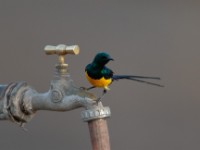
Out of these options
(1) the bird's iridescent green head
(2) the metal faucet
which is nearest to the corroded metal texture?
(2) the metal faucet

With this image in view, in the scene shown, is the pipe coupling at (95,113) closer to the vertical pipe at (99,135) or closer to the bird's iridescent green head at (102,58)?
Result: the vertical pipe at (99,135)

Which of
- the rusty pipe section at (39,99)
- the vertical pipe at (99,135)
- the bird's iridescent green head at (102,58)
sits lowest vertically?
the vertical pipe at (99,135)

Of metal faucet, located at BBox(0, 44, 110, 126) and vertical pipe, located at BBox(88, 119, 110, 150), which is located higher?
metal faucet, located at BBox(0, 44, 110, 126)

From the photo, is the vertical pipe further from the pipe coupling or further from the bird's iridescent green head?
the bird's iridescent green head

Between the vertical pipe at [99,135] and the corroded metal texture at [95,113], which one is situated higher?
the corroded metal texture at [95,113]

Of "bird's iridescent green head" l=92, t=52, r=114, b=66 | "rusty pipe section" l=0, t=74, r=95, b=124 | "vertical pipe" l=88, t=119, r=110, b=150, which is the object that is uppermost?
"bird's iridescent green head" l=92, t=52, r=114, b=66

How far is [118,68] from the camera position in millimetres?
2359

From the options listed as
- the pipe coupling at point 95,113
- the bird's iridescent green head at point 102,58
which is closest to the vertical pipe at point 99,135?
the pipe coupling at point 95,113

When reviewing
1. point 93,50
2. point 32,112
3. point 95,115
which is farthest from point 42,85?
point 95,115

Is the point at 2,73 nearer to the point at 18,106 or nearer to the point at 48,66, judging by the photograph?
the point at 48,66

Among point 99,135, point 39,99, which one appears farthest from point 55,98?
point 99,135

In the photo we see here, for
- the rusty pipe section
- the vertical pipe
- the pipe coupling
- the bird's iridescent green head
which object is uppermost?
the bird's iridescent green head

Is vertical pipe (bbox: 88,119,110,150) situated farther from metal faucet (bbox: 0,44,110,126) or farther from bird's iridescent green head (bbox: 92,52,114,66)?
bird's iridescent green head (bbox: 92,52,114,66)

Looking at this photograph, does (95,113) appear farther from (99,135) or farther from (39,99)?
(39,99)
